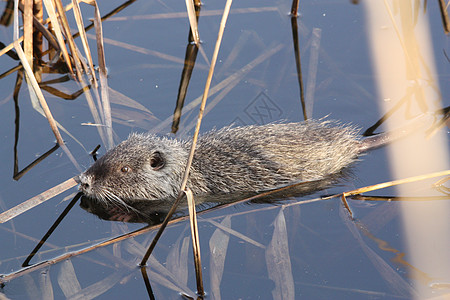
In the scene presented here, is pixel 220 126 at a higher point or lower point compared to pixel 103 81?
lower

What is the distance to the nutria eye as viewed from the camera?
637cm

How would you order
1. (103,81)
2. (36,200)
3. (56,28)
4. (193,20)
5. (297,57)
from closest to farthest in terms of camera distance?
1. (36,200)
2. (56,28)
3. (103,81)
4. (193,20)
5. (297,57)

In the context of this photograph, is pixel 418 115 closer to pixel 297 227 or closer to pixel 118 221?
pixel 297 227

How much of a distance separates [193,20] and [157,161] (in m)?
2.00

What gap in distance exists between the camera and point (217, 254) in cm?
517

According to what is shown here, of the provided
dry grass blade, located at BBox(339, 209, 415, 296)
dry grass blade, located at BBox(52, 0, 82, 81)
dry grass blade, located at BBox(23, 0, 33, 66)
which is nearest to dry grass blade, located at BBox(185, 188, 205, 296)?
dry grass blade, located at BBox(339, 209, 415, 296)

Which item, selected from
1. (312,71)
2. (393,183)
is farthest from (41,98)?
(393,183)

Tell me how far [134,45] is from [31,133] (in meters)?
1.96

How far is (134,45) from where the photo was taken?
26.0 ft

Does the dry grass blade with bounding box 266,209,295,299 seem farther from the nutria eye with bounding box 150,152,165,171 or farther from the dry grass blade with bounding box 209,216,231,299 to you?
the nutria eye with bounding box 150,152,165,171

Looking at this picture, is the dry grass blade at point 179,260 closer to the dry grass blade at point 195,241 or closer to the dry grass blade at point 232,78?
the dry grass blade at point 195,241

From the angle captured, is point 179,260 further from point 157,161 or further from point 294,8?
point 294,8

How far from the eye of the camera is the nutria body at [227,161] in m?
6.13

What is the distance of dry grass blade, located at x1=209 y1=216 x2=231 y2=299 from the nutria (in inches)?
28.0
